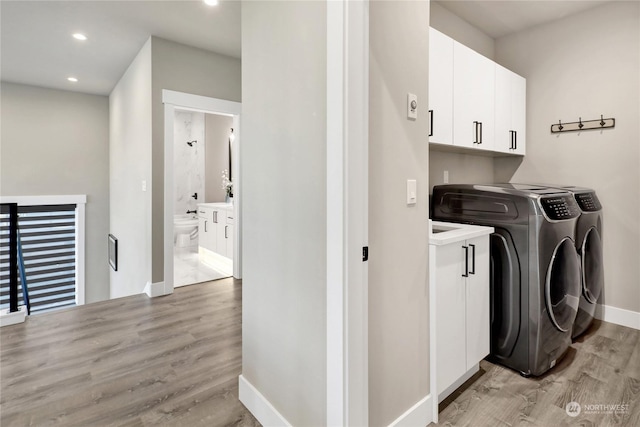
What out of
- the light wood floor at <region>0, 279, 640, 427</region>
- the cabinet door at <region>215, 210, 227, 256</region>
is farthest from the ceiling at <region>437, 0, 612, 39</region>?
the cabinet door at <region>215, 210, 227, 256</region>

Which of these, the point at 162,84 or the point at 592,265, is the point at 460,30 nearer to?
the point at 592,265

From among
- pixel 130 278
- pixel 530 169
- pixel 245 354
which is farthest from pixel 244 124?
pixel 130 278

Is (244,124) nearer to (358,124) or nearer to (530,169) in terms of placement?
(358,124)

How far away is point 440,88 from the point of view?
88.0 inches

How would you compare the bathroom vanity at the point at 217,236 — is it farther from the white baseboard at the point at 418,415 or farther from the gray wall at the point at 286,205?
the white baseboard at the point at 418,415

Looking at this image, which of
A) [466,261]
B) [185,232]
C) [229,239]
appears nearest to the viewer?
[466,261]

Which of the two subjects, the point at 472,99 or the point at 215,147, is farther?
the point at 215,147

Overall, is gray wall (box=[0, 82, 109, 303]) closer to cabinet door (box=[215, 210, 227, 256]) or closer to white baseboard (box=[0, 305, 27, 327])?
cabinet door (box=[215, 210, 227, 256])

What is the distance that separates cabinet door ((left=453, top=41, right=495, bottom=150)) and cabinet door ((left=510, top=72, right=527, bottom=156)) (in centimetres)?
43

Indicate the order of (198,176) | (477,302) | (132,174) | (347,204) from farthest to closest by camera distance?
(198,176)
(132,174)
(477,302)
(347,204)

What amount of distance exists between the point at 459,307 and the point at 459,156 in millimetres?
1691

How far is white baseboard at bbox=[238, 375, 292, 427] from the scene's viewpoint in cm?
153

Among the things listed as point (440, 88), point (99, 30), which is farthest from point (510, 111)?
point (99, 30)

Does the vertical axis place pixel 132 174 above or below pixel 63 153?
below
